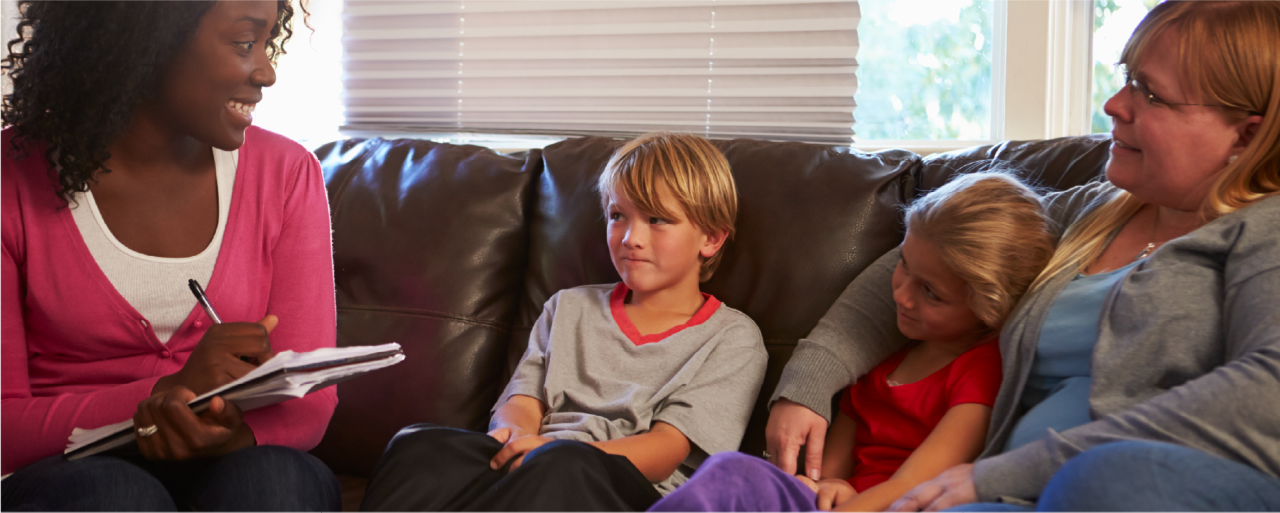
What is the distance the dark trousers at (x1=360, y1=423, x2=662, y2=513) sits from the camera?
108 centimetres

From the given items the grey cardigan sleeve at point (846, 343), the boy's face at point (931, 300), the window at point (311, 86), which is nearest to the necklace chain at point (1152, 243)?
the boy's face at point (931, 300)

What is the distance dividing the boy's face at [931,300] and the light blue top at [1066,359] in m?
0.12

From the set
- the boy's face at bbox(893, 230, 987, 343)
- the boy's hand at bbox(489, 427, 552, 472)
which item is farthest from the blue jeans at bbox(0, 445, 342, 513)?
the boy's face at bbox(893, 230, 987, 343)

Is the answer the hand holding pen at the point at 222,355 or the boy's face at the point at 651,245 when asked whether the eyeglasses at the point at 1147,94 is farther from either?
the hand holding pen at the point at 222,355

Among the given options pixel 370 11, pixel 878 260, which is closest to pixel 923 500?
pixel 878 260

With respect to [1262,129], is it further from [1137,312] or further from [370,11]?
[370,11]

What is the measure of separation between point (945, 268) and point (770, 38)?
42.4 inches

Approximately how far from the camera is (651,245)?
1.51 m

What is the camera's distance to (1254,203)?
108 cm

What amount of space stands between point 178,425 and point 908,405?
1019mm

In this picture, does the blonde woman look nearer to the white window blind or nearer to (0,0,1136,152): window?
(0,0,1136,152): window

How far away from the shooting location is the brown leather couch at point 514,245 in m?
1.57

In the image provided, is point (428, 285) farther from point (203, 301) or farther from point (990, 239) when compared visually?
point (990, 239)

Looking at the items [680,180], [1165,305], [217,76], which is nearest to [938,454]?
[1165,305]
